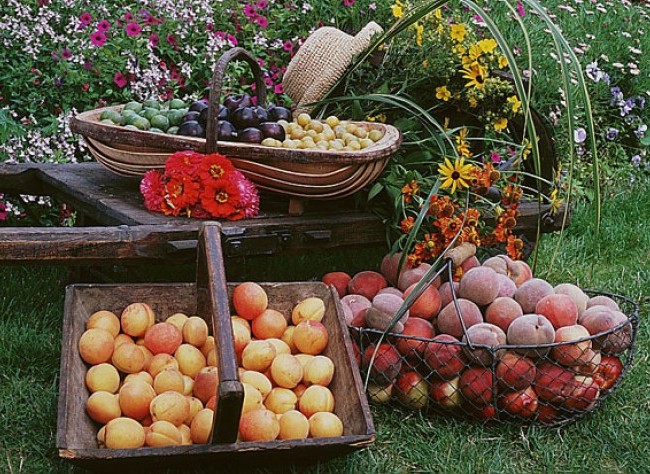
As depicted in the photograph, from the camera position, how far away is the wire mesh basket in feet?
7.34

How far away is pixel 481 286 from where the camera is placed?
94.3 inches

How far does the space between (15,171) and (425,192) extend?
4.53ft

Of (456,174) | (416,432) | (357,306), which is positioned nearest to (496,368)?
(416,432)

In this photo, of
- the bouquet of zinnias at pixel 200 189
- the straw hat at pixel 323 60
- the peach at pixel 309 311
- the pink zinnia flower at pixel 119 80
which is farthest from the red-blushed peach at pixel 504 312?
the pink zinnia flower at pixel 119 80

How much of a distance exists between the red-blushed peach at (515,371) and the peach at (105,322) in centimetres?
96

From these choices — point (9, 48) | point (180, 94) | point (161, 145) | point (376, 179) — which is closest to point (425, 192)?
point (376, 179)

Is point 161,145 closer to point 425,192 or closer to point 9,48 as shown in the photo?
point 425,192

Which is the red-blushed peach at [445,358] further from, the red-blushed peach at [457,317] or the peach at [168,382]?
the peach at [168,382]

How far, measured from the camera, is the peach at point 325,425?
194cm

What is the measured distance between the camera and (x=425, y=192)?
2.84 meters

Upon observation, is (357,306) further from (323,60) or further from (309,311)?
(323,60)

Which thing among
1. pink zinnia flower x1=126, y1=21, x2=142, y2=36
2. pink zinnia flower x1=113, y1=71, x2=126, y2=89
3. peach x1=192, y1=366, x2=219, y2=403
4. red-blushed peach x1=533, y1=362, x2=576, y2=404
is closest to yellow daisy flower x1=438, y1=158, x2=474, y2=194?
red-blushed peach x1=533, y1=362, x2=576, y2=404

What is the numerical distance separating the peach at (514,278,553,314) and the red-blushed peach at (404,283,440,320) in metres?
0.23

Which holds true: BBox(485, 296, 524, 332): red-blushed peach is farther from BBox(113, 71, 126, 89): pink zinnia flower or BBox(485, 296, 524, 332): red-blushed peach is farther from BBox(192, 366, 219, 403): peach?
BBox(113, 71, 126, 89): pink zinnia flower
